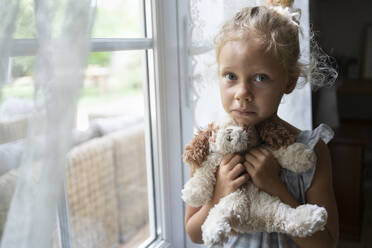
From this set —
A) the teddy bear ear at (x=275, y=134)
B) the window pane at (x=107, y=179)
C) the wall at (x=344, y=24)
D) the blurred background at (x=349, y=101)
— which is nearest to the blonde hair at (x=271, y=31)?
the teddy bear ear at (x=275, y=134)

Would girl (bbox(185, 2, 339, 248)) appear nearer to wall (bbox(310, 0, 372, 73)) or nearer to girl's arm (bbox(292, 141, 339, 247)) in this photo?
girl's arm (bbox(292, 141, 339, 247))

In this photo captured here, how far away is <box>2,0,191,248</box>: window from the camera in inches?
32.8

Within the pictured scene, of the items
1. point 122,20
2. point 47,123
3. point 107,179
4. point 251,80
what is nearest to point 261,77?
point 251,80

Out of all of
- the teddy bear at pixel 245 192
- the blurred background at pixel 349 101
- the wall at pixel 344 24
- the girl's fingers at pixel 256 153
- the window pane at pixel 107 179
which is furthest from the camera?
the wall at pixel 344 24

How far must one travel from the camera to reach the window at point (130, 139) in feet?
2.74

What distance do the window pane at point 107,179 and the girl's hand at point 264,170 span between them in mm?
931

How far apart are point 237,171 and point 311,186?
15 cm

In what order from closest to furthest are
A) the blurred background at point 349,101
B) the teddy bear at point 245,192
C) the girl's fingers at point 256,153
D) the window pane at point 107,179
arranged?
the teddy bear at point 245,192 → the girl's fingers at point 256,153 → the window pane at point 107,179 → the blurred background at point 349,101

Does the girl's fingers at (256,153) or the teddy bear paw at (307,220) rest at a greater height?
the girl's fingers at (256,153)

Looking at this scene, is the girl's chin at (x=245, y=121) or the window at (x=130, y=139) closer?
the girl's chin at (x=245, y=121)

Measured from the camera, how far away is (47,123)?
0.54 meters

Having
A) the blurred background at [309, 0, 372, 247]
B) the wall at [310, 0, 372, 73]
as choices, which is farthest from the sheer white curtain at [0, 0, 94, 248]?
the wall at [310, 0, 372, 73]

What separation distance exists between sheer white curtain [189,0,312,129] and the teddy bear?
0.27 metres

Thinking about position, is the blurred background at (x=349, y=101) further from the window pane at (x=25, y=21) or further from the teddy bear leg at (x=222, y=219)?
the window pane at (x=25, y=21)
